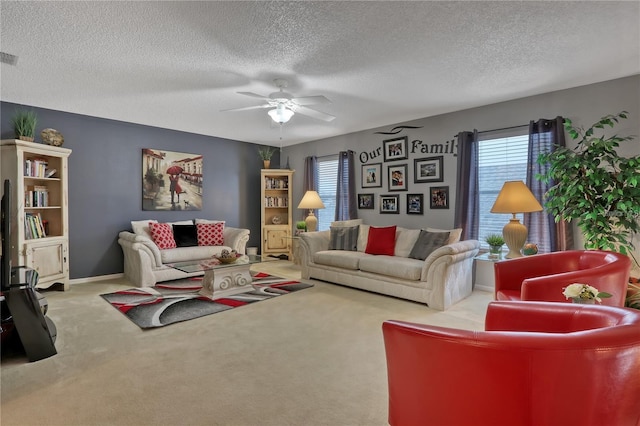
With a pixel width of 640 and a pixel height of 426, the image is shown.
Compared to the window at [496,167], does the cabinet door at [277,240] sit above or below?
below

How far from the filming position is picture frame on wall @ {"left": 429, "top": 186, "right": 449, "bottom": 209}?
4.97 metres

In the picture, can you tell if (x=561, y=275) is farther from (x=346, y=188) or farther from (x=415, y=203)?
(x=346, y=188)

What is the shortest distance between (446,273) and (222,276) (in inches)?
108

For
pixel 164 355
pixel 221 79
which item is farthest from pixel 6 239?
pixel 221 79

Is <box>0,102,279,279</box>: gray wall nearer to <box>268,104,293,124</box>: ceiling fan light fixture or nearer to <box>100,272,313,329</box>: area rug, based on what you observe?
→ <box>100,272,313,329</box>: area rug

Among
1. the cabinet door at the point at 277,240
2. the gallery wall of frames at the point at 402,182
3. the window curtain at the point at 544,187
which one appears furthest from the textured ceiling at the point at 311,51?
the cabinet door at the point at 277,240

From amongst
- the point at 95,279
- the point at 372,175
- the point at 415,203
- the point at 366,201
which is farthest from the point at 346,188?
the point at 95,279

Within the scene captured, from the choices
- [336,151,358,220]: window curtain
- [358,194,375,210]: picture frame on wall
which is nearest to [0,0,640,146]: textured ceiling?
[336,151,358,220]: window curtain

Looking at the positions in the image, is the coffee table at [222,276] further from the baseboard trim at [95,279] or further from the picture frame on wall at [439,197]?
the picture frame on wall at [439,197]

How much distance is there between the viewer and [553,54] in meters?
3.02

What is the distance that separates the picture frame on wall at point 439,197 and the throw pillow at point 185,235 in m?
3.94

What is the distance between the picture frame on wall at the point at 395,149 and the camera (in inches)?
214

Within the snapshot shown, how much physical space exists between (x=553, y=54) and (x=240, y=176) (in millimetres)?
5612

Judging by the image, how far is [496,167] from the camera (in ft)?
14.8
